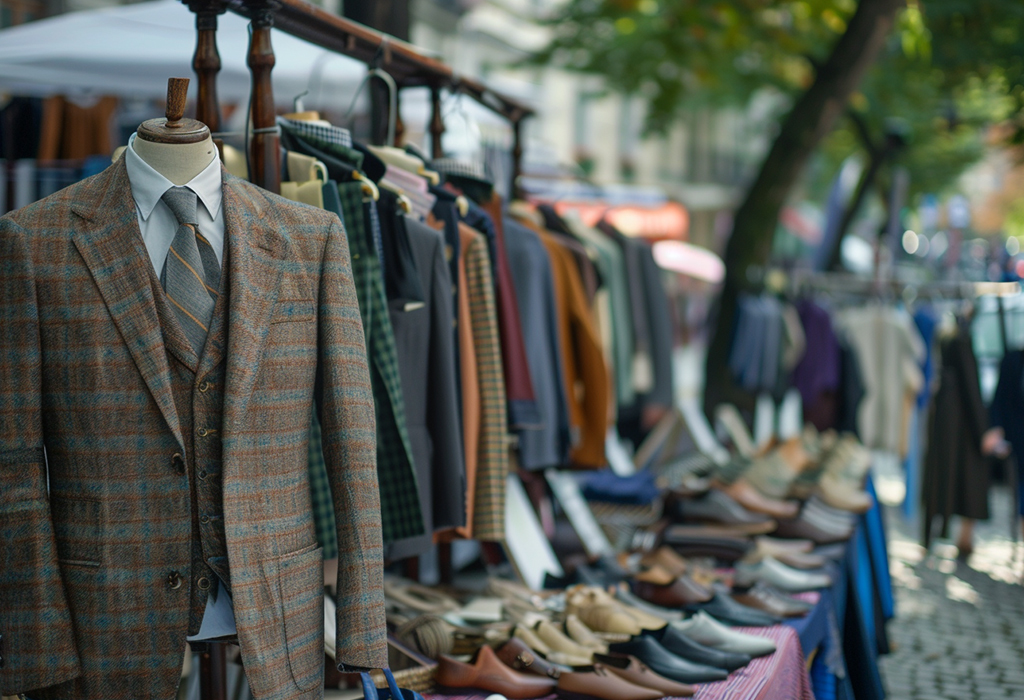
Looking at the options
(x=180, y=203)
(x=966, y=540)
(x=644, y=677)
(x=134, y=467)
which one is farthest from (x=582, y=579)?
(x=966, y=540)

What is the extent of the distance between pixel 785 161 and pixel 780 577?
4816 mm

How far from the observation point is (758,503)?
4.41 meters

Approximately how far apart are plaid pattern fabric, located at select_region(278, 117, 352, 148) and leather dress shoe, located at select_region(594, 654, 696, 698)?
1542 mm

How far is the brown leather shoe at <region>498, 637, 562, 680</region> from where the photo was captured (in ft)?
8.13

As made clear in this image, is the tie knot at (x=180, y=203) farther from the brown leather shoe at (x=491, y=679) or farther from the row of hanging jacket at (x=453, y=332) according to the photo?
the brown leather shoe at (x=491, y=679)

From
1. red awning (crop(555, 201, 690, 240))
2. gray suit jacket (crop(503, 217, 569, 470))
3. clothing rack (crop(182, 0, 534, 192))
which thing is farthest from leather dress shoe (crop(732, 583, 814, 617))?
red awning (crop(555, 201, 690, 240))

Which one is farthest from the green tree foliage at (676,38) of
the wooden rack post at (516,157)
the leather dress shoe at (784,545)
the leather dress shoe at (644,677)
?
the leather dress shoe at (644,677)

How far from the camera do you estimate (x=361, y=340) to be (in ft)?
6.35

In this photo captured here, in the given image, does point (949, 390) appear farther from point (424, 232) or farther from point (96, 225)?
A: point (96, 225)

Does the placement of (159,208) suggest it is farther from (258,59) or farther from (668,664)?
(668,664)

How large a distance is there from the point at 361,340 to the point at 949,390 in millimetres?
5495

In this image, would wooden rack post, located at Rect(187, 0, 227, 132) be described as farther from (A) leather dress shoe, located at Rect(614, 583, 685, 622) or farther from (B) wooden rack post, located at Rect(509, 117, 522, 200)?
(B) wooden rack post, located at Rect(509, 117, 522, 200)

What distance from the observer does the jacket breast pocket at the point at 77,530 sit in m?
1.73

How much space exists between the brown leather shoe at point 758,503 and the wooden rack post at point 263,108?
9.22 feet
